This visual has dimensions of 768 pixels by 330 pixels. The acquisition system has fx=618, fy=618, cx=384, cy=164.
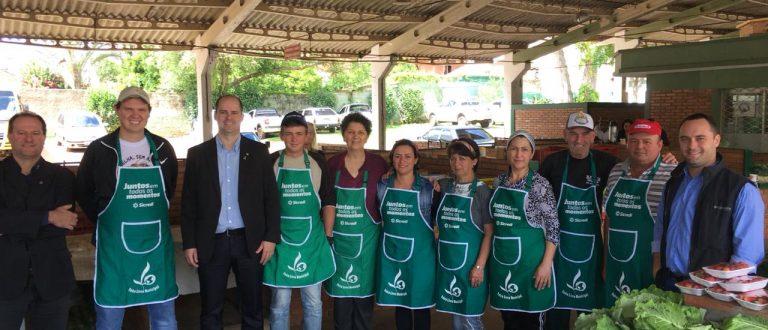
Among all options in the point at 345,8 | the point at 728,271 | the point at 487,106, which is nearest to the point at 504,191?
the point at 728,271

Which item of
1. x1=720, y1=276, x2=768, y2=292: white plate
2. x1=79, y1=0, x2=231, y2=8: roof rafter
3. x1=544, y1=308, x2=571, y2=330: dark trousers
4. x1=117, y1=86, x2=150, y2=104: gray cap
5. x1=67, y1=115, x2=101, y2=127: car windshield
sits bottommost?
x1=544, y1=308, x2=571, y2=330: dark trousers

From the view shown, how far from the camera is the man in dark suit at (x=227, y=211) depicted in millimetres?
3174

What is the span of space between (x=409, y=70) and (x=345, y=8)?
87.4ft

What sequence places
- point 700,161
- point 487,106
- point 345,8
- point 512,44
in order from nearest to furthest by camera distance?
point 700,161
point 345,8
point 512,44
point 487,106

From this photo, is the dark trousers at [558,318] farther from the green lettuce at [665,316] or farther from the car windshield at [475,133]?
the car windshield at [475,133]

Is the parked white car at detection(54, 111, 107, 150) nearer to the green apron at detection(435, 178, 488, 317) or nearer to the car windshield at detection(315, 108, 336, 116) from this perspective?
the car windshield at detection(315, 108, 336, 116)

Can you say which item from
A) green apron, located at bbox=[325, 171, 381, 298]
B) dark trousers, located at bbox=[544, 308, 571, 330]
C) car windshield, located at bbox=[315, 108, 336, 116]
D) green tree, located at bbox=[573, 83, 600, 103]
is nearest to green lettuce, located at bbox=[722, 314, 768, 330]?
dark trousers, located at bbox=[544, 308, 571, 330]

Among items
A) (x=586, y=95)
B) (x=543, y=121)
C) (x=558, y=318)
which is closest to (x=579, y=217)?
(x=558, y=318)

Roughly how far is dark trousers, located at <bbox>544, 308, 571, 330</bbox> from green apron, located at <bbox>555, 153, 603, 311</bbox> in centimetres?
13

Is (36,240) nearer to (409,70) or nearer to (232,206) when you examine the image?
(232,206)

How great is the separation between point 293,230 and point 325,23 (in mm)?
9940

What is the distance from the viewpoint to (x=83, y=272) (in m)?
3.87

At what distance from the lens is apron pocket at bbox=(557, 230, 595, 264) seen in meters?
3.42

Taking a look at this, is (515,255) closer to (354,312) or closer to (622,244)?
(622,244)
